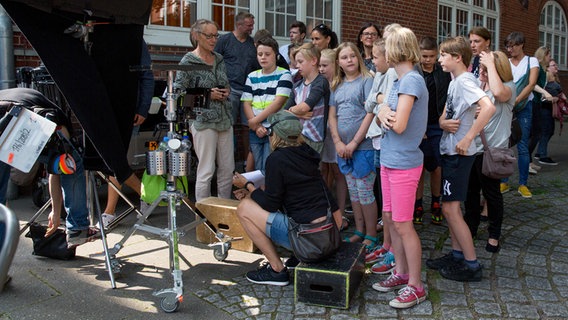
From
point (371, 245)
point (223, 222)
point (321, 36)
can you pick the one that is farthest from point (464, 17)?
point (223, 222)

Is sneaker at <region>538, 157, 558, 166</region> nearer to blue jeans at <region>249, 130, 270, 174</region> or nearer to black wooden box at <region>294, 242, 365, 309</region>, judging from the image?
blue jeans at <region>249, 130, 270, 174</region>

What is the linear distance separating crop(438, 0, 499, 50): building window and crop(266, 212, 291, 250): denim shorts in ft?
33.4

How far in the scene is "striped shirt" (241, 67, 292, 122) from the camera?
5344mm

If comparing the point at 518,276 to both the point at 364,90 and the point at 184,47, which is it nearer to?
the point at 364,90

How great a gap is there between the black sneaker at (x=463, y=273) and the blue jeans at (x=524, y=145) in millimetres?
3242

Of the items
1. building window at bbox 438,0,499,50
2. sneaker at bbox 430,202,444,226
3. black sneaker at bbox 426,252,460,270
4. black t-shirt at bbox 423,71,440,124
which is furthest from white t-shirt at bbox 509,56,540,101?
building window at bbox 438,0,499,50

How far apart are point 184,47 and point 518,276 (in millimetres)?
5297

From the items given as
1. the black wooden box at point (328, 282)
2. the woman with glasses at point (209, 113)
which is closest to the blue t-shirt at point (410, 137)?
the black wooden box at point (328, 282)

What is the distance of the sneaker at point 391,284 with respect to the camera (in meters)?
3.91

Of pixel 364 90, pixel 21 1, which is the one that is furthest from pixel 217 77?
pixel 21 1

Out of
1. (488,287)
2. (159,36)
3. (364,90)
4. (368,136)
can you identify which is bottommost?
(488,287)

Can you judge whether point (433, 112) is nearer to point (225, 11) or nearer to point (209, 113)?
point (209, 113)

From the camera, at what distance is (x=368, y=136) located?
4.68 meters

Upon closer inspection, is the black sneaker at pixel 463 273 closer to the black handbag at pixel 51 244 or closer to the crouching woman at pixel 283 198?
the crouching woman at pixel 283 198
